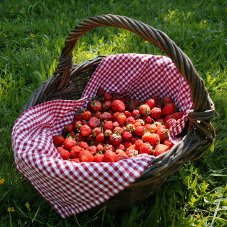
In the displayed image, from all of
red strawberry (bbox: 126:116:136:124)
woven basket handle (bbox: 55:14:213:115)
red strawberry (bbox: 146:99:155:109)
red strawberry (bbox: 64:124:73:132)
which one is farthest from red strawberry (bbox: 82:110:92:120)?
woven basket handle (bbox: 55:14:213:115)

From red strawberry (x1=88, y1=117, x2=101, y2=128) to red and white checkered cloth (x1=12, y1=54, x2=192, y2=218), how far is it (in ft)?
0.38

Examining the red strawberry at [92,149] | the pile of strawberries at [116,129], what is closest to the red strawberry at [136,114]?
the pile of strawberries at [116,129]

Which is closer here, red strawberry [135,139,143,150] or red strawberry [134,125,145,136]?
red strawberry [135,139,143,150]

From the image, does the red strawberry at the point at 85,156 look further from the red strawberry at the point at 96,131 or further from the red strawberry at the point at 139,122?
the red strawberry at the point at 139,122

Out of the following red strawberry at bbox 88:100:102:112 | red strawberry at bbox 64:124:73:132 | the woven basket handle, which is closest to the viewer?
the woven basket handle

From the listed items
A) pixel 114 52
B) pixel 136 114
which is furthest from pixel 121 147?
pixel 114 52

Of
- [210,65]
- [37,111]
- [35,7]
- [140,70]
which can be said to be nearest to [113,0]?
[35,7]

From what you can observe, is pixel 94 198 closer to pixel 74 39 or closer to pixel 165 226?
pixel 165 226

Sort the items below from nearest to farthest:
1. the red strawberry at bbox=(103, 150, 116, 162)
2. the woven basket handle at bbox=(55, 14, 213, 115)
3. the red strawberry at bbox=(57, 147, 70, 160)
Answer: the woven basket handle at bbox=(55, 14, 213, 115)
the red strawberry at bbox=(103, 150, 116, 162)
the red strawberry at bbox=(57, 147, 70, 160)

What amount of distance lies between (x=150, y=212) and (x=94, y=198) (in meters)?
0.28

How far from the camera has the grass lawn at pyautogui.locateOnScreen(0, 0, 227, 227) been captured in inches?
60.4

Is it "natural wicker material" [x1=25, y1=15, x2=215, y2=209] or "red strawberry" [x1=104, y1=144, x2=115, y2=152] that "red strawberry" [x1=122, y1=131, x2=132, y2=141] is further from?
"natural wicker material" [x1=25, y1=15, x2=215, y2=209]

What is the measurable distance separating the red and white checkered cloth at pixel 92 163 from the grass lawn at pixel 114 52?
0.17 metres

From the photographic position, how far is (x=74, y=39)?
1563mm
